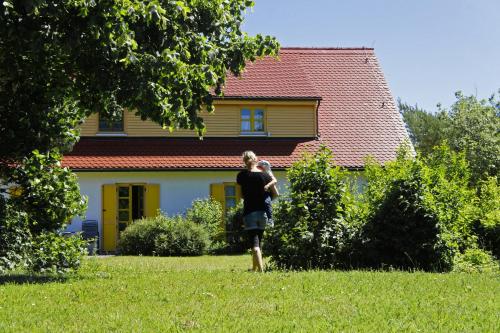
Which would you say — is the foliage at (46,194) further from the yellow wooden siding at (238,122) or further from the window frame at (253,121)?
the window frame at (253,121)

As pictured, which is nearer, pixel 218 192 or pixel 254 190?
pixel 254 190

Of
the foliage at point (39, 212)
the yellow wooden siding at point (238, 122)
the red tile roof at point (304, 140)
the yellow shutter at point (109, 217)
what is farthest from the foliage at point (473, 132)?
the foliage at point (39, 212)

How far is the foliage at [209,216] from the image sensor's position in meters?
21.9

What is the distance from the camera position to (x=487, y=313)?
21.3 ft

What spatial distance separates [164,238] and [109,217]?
12.9ft

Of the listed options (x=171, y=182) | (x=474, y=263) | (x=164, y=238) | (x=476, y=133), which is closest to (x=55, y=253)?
(x=474, y=263)

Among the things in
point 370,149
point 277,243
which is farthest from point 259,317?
point 370,149

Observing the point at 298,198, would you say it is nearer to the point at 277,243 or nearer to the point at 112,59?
the point at 277,243

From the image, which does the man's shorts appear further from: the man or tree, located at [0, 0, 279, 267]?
tree, located at [0, 0, 279, 267]

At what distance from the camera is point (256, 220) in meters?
10.6

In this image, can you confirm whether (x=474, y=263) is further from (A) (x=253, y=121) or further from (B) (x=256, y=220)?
(A) (x=253, y=121)

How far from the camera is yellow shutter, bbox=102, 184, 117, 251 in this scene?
2309 centimetres

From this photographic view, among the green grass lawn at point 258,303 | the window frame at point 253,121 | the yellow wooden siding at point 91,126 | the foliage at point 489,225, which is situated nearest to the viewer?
the green grass lawn at point 258,303

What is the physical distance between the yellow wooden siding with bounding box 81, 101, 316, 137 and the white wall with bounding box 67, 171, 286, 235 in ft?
5.79
